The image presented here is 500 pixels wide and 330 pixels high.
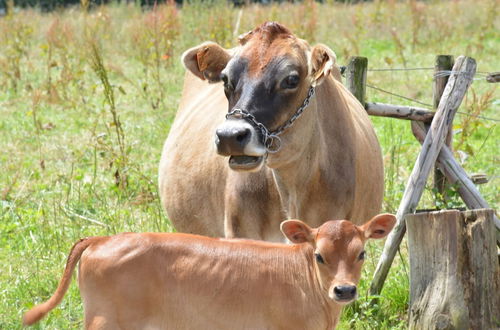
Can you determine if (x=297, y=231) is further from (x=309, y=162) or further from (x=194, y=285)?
(x=309, y=162)

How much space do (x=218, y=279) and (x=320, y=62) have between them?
1.33 metres

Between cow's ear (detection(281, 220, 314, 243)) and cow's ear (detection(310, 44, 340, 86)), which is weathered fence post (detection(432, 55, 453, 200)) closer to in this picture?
cow's ear (detection(310, 44, 340, 86))

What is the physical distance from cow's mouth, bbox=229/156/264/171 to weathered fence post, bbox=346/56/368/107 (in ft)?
7.17

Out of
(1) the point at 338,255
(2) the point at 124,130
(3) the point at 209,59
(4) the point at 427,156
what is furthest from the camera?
(2) the point at 124,130

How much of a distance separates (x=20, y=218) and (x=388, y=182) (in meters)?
3.14

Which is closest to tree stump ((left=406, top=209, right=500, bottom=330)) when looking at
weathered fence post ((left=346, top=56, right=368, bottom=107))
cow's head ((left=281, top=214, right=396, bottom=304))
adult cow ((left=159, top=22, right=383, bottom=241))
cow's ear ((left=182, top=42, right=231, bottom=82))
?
adult cow ((left=159, top=22, right=383, bottom=241))

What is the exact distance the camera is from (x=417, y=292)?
16.0 ft

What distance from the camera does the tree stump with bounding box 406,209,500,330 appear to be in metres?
4.71

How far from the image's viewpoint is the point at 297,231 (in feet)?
13.7

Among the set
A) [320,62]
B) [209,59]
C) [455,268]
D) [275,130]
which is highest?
[320,62]

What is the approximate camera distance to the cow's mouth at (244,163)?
4.36 metres

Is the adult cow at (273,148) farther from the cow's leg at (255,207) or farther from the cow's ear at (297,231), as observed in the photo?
the cow's ear at (297,231)

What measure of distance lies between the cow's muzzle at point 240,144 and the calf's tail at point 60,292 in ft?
2.60

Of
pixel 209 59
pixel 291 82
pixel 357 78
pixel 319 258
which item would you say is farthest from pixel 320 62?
pixel 357 78
